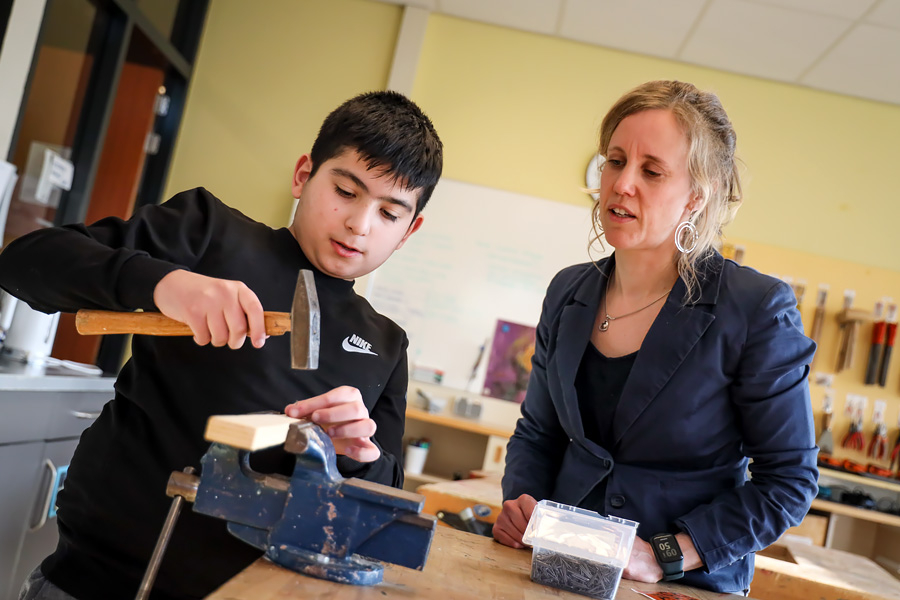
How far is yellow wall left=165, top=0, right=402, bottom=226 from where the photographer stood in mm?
4617

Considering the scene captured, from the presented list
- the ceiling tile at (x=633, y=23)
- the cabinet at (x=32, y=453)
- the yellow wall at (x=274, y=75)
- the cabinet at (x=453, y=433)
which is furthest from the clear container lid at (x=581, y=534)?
the yellow wall at (x=274, y=75)

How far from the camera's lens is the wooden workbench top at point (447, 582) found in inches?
26.7

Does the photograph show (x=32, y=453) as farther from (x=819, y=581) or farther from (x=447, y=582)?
(x=819, y=581)

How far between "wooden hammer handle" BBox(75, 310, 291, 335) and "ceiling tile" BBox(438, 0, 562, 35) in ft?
12.8

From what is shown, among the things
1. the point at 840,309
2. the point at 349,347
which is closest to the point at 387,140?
the point at 349,347

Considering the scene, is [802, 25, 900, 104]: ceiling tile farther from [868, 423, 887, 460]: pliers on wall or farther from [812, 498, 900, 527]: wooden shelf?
[812, 498, 900, 527]: wooden shelf

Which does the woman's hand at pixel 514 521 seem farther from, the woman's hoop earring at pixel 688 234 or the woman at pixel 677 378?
the woman's hoop earring at pixel 688 234

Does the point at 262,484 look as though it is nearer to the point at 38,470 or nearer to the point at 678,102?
the point at 678,102

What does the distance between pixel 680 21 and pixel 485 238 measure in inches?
64.2

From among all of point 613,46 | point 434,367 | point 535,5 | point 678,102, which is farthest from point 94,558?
point 613,46

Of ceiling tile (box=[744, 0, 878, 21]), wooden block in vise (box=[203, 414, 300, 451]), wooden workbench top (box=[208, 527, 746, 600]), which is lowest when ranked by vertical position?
wooden workbench top (box=[208, 527, 746, 600])

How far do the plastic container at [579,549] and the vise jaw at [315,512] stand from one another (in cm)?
27

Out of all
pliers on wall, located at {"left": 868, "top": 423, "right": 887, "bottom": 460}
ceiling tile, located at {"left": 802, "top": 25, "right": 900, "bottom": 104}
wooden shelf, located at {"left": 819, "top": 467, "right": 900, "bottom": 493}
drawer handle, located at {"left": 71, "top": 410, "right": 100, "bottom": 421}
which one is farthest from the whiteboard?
drawer handle, located at {"left": 71, "top": 410, "right": 100, "bottom": 421}

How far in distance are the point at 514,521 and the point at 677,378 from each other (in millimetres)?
355
